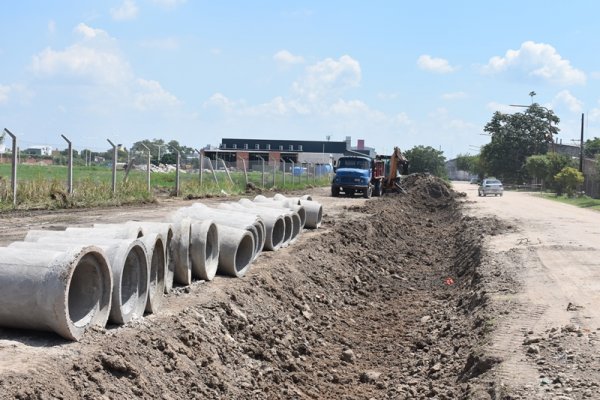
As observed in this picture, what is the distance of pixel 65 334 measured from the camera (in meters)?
6.20

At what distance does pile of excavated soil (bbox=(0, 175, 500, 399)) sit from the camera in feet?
20.0

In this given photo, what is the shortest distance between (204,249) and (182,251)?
473 millimetres

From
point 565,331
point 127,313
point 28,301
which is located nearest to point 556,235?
point 565,331

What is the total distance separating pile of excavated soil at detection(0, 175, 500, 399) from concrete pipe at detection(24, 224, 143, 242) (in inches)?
35.0

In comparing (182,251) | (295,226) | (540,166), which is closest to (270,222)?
(295,226)

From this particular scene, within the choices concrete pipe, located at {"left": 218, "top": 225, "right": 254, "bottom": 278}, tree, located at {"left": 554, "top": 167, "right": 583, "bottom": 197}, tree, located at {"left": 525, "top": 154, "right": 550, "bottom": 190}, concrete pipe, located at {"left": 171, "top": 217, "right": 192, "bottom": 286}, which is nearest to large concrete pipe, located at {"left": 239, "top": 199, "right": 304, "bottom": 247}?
concrete pipe, located at {"left": 218, "top": 225, "right": 254, "bottom": 278}

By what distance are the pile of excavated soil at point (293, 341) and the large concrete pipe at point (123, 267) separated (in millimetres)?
167

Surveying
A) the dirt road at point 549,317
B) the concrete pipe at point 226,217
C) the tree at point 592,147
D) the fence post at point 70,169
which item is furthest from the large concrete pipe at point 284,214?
the tree at point 592,147

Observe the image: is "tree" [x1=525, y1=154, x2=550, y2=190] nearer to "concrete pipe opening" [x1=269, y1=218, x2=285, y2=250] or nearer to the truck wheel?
the truck wheel

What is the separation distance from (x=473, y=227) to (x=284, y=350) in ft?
52.9

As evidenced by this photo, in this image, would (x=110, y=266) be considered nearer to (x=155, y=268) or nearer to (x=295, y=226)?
(x=155, y=268)

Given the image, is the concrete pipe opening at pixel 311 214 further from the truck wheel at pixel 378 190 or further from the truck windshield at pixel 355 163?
the truck wheel at pixel 378 190

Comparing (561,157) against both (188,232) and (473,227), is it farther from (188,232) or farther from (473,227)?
(188,232)

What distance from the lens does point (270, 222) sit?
44.5 feet
